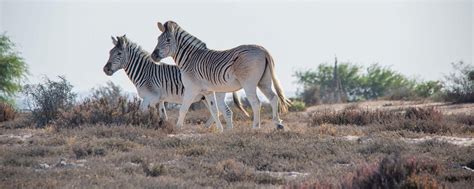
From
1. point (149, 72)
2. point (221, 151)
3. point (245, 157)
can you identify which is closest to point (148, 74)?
point (149, 72)

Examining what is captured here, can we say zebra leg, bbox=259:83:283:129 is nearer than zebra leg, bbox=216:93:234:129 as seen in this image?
Yes

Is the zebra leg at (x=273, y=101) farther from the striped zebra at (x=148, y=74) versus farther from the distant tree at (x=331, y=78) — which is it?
the distant tree at (x=331, y=78)

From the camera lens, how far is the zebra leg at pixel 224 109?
16694mm

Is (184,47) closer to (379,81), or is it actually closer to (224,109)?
(224,109)

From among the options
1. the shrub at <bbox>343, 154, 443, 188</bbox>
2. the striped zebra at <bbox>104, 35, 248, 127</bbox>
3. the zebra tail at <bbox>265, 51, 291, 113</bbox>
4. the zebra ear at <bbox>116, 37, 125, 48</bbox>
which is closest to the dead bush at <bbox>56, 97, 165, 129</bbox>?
the striped zebra at <bbox>104, 35, 248, 127</bbox>

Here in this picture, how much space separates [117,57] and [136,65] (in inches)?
19.0

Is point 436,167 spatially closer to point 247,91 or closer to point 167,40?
point 247,91

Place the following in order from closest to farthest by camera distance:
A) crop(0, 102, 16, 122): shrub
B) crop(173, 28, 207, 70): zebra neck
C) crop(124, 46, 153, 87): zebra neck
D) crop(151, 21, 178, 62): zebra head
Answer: crop(173, 28, 207, 70): zebra neck → crop(151, 21, 178, 62): zebra head → crop(124, 46, 153, 87): zebra neck → crop(0, 102, 16, 122): shrub

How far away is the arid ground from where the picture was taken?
9.30 metres

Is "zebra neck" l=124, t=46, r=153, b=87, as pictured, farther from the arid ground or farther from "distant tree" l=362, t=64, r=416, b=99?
"distant tree" l=362, t=64, r=416, b=99

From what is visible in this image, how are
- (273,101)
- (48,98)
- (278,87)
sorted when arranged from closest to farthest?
(273,101) < (278,87) < (48,98)

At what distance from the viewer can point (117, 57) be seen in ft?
59.4

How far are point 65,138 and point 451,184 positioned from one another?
670 cm

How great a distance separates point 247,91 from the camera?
15.0m
